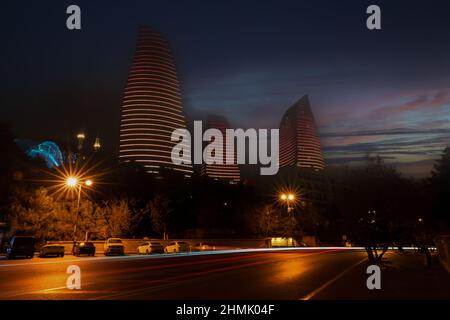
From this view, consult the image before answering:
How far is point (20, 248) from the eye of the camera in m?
36.0

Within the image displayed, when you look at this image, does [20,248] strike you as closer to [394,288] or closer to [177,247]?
[177,247]

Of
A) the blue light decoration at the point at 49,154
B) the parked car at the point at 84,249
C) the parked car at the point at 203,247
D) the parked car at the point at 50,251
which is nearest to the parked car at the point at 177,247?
the parked car at the point at 203,247

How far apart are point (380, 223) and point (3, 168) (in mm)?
33249

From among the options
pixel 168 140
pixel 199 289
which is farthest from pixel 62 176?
pixel 168 140

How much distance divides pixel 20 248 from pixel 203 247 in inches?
1006

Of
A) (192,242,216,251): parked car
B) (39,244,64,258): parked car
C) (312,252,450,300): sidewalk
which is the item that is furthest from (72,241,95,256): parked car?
(312,252,450,300): sidewalk

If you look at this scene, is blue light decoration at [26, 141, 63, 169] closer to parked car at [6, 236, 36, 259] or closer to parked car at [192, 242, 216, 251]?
parked car at [192, 242, 216, 251]

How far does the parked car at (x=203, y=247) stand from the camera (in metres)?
57.3

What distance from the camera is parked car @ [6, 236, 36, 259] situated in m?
35.4

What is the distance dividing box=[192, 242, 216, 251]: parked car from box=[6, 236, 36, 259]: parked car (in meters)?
→ 24.0

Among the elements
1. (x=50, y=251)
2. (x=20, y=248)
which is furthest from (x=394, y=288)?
(x=50, y=251)

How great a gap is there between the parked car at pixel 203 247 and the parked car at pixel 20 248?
24.0 metres

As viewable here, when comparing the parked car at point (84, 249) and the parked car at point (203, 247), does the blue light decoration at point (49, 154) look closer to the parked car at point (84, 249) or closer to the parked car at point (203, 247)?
the parked car at point (203, 247)
